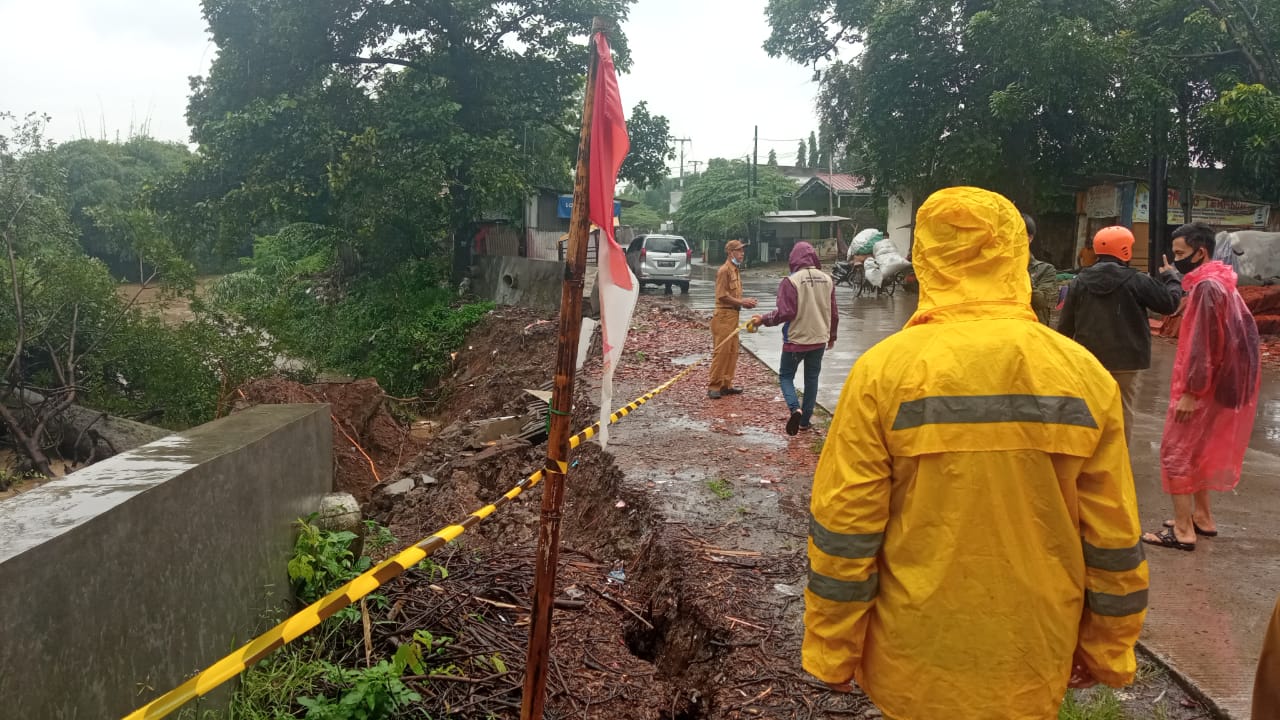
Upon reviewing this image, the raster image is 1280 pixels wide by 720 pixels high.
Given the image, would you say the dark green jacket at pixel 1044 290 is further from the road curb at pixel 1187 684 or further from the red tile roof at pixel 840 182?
the red tile roof at pixel 840 182

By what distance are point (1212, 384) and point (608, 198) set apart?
3.64 meters

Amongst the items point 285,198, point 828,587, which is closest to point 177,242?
point 285,198

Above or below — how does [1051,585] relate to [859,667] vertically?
above

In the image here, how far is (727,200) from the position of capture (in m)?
47.4

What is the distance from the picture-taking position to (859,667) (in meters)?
2.07

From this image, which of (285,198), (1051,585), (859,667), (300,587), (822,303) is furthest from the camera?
(285,198)

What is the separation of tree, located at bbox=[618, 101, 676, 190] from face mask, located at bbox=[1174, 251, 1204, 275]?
16030mm

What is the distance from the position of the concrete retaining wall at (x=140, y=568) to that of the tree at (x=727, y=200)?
135 ft

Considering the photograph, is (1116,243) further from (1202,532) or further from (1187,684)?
(1187,684)

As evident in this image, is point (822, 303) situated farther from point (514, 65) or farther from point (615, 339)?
point (514, 65)

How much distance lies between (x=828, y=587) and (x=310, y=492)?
3092 millimetres

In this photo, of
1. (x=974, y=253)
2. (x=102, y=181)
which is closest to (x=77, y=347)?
(x=974, y=253)

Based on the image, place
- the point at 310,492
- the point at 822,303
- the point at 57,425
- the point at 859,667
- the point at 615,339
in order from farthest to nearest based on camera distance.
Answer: the point at 57,425 < the point at 822,303 < the point at 310,492 < the point at 615,339 < the point at 859,667

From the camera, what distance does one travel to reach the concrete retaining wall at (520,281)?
16.9 metres
